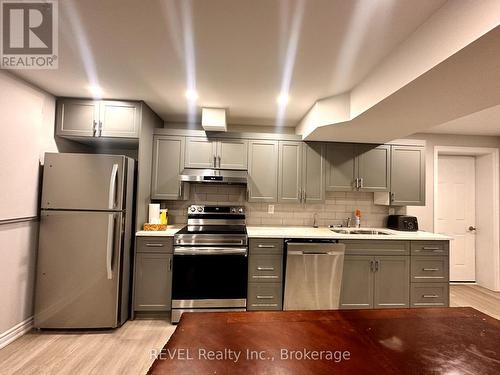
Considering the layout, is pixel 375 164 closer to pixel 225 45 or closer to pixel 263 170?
pixel 263 170

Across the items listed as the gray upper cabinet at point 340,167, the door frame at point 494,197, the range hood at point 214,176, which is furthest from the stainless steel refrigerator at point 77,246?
the door frame at point 494,197

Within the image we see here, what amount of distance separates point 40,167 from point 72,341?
174 centimetres

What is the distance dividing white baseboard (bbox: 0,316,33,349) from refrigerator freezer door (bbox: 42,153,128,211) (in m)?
1.15

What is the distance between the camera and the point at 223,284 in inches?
102

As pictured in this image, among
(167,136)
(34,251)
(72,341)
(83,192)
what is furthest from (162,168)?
(72,341)

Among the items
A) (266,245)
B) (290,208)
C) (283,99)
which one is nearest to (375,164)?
(290,208)

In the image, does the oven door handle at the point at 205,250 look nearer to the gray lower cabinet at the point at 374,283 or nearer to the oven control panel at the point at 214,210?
the oven control panel at the point at 214,210

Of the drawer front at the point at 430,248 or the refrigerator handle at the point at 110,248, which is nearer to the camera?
the refrigerator handle at the point at 110,248

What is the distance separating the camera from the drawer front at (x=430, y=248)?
2.74 meters

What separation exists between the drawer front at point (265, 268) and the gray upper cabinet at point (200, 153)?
4.30ft

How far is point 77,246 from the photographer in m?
2.35

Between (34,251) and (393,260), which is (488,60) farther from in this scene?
(34,251)

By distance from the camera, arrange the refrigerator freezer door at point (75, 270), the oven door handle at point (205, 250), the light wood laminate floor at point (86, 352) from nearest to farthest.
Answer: the light wood laminate floor at point (86, 352) < the refrigerator freezer door at point (75, 270) < the oven door handle at point (205, 250)

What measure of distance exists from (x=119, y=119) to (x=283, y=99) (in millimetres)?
Result: 1864
